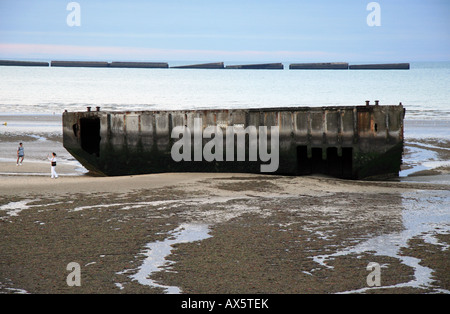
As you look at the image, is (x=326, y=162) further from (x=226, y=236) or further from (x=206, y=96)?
(x=206, y=96)

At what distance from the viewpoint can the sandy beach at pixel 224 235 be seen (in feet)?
30.1

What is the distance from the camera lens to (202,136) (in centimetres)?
2098

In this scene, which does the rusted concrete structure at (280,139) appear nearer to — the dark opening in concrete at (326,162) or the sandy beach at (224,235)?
the dark opening in concrete at (326,162)

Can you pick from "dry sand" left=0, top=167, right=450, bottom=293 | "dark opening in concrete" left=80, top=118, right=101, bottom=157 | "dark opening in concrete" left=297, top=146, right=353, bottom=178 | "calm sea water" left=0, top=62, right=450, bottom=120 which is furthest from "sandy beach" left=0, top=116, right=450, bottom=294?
"calm sea water" left=0, top=62, right=450, bottom=120

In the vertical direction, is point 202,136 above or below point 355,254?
above

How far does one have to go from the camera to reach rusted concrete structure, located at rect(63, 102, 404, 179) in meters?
20.1

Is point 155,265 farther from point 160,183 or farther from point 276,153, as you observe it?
point 276,153

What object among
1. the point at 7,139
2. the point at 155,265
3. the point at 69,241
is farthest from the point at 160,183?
the point at 7,139

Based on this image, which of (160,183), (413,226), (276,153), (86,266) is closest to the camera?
(86,266)

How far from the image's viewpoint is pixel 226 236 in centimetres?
1184

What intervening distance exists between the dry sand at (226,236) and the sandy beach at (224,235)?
2 centimetres
